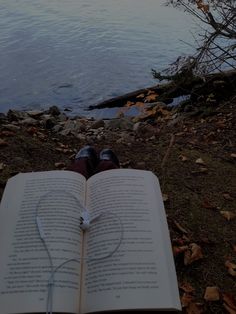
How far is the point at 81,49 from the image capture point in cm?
825

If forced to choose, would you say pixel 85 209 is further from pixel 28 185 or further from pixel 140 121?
pixel 140 121

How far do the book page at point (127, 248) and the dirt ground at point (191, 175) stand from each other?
0.36 m

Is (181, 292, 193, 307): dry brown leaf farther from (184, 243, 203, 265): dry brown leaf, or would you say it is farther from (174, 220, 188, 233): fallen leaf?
(174, 220, 188, 233): fallen leaf

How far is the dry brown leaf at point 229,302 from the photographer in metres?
1.77

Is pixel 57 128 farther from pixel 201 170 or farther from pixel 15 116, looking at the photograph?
pixel 201 170

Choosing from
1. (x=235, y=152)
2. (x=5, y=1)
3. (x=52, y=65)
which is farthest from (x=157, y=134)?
(x=5, y=1)

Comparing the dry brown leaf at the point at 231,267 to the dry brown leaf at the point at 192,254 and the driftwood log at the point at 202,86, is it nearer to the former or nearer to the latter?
the dry brown leaf at the point at 192,254

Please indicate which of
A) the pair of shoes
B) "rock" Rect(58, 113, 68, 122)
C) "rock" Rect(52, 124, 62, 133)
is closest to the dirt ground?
"rock" Rect(52, 124, 62, 133)

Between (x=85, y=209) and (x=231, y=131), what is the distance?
2.40 metres

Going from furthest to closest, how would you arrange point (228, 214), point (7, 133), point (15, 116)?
point (15, 116) → point (7, 133) → point (228, 214)

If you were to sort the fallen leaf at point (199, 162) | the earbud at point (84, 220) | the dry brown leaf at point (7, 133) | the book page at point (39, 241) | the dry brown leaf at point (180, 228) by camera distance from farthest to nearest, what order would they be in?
the dry brown leaf at point (7, 133), the fallen leaf at point (199, 162), the dry brown leaf at point (180, 228), the earbud at point (84, 220), the book page at point (39, 241)

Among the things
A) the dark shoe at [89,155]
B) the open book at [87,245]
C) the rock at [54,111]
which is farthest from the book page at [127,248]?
the rock at [54,111]

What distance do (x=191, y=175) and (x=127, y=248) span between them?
4.54 feet

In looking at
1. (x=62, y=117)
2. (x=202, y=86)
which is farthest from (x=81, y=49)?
(x=202, y=86)
